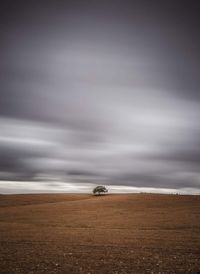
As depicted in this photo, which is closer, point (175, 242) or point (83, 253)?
point (83, 253)

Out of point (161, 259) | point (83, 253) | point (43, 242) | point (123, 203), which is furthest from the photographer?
point (123, 203)

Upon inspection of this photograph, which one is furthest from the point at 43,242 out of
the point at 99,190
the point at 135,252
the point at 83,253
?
the point at 99,190

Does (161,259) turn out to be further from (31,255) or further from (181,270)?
(31,255)

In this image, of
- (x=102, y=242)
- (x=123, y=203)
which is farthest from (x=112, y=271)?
(x=123, y=203)

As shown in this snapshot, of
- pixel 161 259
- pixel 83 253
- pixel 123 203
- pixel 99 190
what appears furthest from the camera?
pixel 99 190

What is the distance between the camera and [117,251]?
850 inches

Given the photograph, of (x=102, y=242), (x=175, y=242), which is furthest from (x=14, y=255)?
(x=175, y=242)

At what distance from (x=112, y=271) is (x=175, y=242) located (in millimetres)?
11821

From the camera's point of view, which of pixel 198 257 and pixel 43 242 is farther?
pixel 43 242

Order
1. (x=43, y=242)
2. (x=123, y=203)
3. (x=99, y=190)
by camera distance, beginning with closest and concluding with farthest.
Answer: (x=43, y=242) < (x=123, y=203) < (x=99, y=190)

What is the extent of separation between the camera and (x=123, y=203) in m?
75.5

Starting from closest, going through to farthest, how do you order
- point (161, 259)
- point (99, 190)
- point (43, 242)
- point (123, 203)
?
1. point (161, 259)
2. point (43, 242)
3. point (123, 203)
4. point (99, 190)

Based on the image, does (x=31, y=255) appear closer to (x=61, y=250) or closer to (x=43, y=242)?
(x=61, y=250)

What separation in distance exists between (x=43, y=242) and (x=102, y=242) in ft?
14.5
